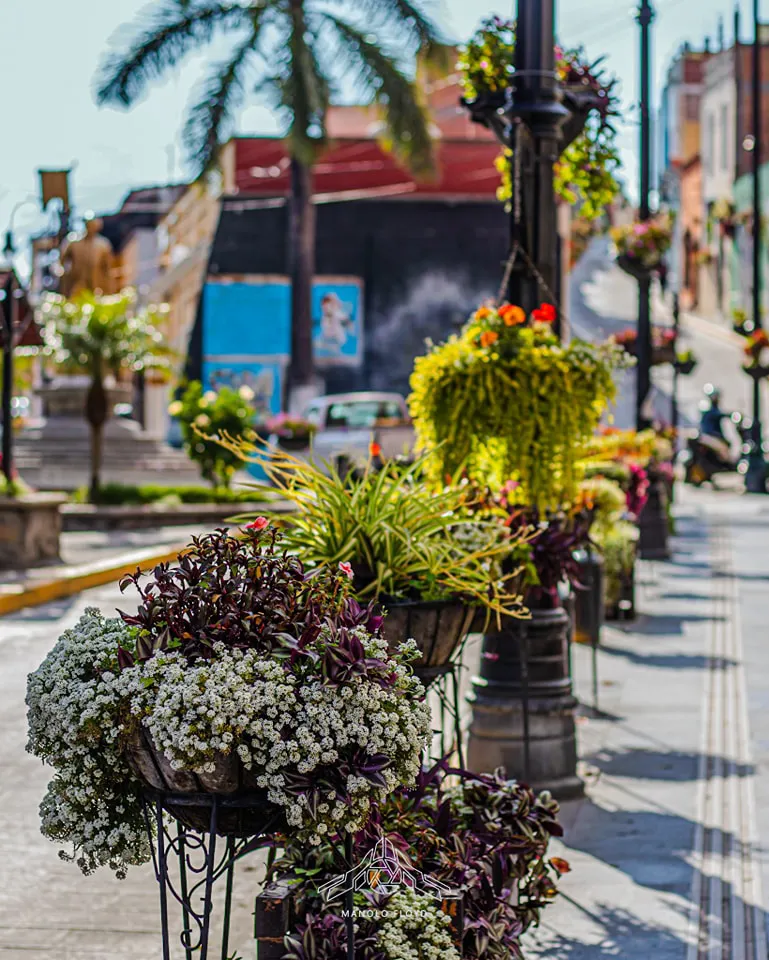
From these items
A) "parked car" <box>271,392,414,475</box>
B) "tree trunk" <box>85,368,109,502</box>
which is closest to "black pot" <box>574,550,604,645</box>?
"tree trunk" <box>85,368,109,502</box>

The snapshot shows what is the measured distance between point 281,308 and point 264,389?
2311mm

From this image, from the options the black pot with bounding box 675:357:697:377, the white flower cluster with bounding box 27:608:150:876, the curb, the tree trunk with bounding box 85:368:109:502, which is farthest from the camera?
the black pot with bounding box 675:357:697:377

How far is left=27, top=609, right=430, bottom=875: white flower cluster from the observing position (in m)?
3.23

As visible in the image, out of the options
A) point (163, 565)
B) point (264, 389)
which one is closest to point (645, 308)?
point (163, 565)

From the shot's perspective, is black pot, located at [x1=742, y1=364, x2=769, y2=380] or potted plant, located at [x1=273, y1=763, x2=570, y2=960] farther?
black pot, located at [x1=742, y1=364, x2=769, y2=380]

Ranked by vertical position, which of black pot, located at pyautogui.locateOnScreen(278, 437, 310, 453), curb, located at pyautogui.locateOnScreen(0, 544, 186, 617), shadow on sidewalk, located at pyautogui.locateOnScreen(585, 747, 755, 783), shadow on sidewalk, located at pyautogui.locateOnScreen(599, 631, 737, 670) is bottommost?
shadow on sidewalk, located at pyautogui.locateOnScreen(585, 747, 755, 783)

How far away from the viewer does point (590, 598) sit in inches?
421

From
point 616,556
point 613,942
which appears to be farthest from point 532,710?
point 616,556

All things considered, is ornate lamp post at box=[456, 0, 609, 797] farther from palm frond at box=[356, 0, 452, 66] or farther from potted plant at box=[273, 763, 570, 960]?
palm frond at box=[356, 0, 452, 66]

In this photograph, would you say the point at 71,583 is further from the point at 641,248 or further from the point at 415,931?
the point at 415,931

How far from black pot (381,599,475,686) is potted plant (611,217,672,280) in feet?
49.8

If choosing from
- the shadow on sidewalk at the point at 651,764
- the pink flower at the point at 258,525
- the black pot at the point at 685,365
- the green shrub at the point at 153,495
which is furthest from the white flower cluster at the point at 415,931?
the black pot at the point at 685,365

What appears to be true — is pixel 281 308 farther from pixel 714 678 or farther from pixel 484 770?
pixel 484 770

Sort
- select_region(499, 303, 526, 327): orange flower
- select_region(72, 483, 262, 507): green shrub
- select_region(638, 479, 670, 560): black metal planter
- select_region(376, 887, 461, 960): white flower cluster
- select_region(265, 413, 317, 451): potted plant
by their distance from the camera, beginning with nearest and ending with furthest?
select_region(376, 887, 461, 960): white flower cluster → select_region(499, 303, 526, 327): orange flower → select_region(638, 479, 670, 560): black metal planter → select_region(72, 483, 262, 507): green shrub → select_region(265, 413, 317, 451): potted plant
